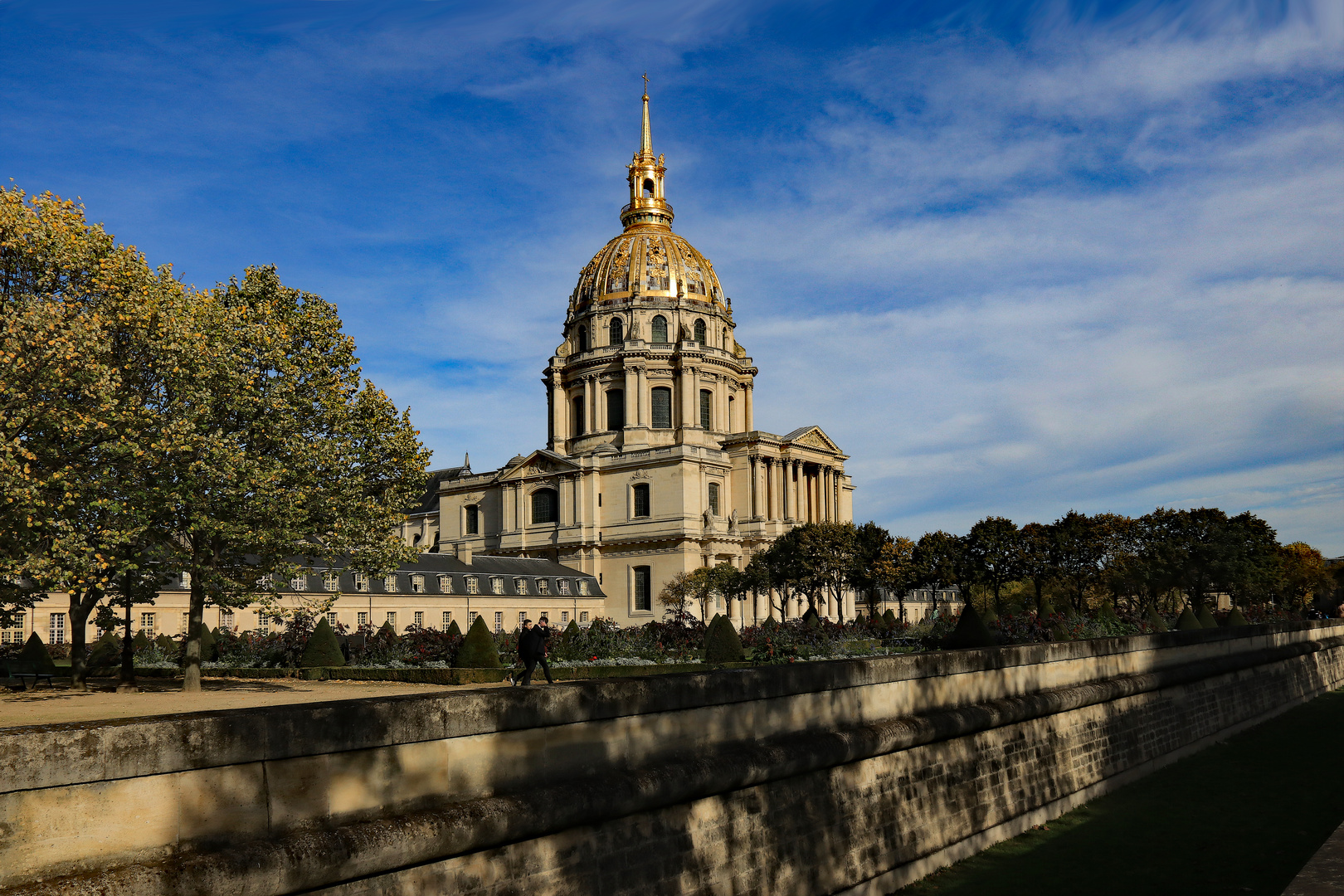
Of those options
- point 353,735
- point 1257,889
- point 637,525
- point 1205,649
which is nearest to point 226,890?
point 353,735

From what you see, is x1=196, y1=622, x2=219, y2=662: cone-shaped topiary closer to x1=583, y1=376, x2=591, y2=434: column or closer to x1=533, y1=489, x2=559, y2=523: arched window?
x1=533, y1=489, x2=559, y2=523: arched window

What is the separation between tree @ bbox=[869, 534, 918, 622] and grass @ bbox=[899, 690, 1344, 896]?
135 feet

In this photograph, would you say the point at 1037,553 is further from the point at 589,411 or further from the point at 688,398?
the point at 589,411

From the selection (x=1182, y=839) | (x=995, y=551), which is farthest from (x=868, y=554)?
(x=1182, y=839)

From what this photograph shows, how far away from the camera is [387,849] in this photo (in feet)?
19.7

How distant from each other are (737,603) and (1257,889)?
208ft

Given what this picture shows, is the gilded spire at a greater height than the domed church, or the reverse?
the gilded spire

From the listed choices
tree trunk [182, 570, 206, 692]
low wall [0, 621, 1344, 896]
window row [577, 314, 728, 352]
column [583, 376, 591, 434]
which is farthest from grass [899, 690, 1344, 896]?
column [583, 376, 591, 434]

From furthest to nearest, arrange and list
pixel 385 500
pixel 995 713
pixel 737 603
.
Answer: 1. pixel 737 603
2. pixel 385 500
3. pixel 995 713

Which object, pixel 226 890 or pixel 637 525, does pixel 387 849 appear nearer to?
pixel 226 890

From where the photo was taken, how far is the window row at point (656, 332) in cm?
Answer: 8412

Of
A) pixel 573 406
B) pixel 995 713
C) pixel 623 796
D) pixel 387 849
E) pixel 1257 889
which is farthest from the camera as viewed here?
pixel 573 406

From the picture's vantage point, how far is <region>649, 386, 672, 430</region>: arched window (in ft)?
272

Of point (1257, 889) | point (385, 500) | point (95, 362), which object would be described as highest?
point (95, 362)
